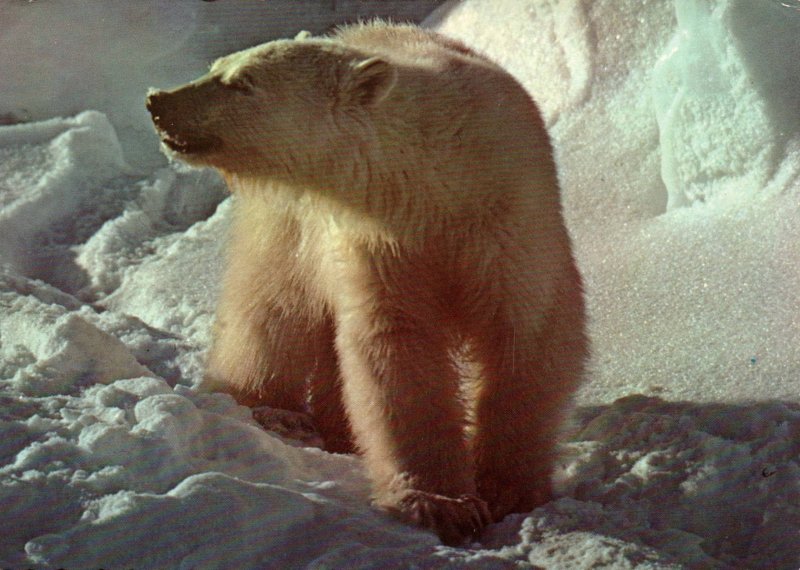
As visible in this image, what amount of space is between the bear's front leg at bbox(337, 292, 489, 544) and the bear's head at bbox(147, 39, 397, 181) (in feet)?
0.83

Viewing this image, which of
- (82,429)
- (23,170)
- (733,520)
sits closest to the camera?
(82,429)

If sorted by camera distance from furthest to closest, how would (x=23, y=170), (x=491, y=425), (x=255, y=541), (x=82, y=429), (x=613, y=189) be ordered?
(x=23, y=170)
(x=613, y=189)
(x=491, y=425)
(x=82, y=429)
(x=255, y=541)

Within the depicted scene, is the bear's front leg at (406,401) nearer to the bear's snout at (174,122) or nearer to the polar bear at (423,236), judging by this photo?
the polar bear at (423,236)

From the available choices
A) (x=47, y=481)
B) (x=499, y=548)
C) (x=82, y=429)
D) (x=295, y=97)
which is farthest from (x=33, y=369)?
(x=499, y=548)

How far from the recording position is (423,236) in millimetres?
1650

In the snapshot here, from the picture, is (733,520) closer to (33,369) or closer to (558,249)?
(558,249)

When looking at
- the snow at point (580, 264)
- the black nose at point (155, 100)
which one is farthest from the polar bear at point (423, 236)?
the snow at point (580, 264)

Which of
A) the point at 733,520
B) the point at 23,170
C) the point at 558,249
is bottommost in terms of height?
the point at 733,520

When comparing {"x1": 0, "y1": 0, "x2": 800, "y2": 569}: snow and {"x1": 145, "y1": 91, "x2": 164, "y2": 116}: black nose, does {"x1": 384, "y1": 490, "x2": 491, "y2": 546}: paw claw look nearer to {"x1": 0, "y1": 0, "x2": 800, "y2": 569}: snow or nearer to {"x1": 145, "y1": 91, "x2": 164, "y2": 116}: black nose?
{"x1": 0, "y1": 0, "x2": 800, "y2": 569}: snow

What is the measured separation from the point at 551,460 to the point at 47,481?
743 mm

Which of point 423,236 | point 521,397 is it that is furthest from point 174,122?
point 521,397

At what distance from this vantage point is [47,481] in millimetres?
1362

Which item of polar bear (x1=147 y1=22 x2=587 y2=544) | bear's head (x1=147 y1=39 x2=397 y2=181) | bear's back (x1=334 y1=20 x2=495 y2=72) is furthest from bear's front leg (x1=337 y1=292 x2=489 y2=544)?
bear's back (x1=334 y1=20 x2=495 y2=72)

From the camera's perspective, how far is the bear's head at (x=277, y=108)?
1.56m
